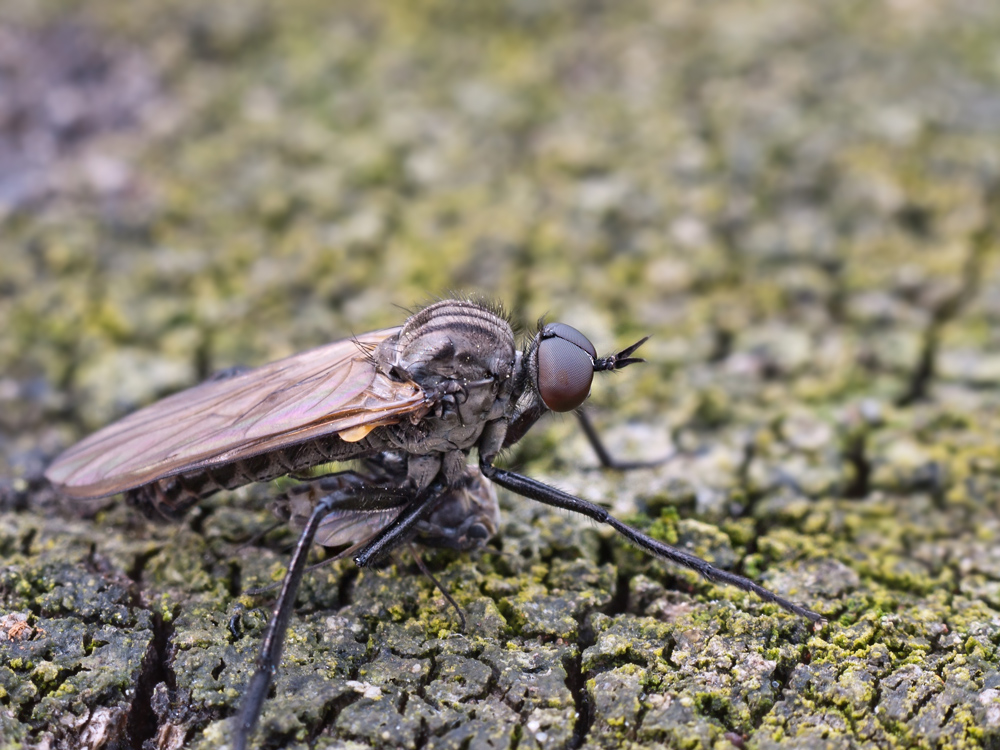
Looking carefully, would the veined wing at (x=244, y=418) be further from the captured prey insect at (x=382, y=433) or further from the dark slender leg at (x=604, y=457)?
the dark slender leg at (x=604, y=457)

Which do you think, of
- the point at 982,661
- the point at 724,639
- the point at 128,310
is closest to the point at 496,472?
the point at 724,639

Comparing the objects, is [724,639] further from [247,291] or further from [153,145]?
[153,145]

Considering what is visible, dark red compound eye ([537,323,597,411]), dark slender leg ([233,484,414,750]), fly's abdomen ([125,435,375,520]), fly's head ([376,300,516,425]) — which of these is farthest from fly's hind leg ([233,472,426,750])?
dark red compound eye ([537,323,597,411])

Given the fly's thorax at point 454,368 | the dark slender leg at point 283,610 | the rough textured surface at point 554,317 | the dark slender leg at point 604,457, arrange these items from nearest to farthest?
the dark slender leg at point 283,610 → the rough textured surface at point 554,317 → the fly's thorax at point 454,368 → the dark slender leg at point 604,457

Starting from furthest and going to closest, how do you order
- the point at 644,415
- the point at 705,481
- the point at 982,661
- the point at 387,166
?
the point at 387,166, the point at 644,415, the point at 705,481, the point at 982,661

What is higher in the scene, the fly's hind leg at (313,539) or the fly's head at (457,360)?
the fly's head at (457,360)

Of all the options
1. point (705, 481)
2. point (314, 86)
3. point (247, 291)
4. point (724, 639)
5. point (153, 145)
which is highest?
point (314, 86)

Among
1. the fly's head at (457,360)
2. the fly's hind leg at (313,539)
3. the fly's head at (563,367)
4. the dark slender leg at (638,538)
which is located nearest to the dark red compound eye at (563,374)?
the fly's head at (563,367)

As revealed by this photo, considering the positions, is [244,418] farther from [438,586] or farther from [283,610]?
[438,586]
